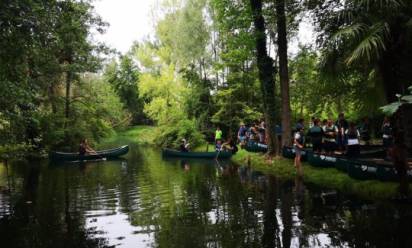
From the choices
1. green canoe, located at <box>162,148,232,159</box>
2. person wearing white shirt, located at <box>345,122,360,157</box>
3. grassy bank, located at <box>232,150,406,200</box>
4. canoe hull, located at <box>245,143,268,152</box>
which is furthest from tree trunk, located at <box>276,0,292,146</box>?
green canoe, located at <box>162,148,232,159</box>

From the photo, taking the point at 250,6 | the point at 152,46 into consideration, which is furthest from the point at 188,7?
the point at 250,6

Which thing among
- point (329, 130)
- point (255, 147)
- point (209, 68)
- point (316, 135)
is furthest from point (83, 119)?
point (316, 135)

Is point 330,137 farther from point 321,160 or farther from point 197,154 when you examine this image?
point 197,154

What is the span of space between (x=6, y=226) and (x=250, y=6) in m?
12.7

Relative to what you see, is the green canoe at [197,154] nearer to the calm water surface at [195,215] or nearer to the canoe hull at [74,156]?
the canoe hull at [74,156]

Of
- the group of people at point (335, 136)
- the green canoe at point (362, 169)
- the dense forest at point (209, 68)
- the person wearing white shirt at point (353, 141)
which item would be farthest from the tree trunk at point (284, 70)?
the green canoe at point (362, 169)

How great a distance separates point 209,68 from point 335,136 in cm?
1884

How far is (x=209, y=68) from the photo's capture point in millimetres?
35281

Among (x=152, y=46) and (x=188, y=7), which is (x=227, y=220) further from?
(x=152, y=46)

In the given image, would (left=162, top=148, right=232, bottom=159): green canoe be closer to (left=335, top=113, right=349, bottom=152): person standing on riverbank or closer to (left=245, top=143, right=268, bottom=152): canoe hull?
(left=245, top=143, right=268, bottom=152): canoe hull

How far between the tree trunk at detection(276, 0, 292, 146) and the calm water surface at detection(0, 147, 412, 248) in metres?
2.43

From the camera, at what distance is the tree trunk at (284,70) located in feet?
57.9

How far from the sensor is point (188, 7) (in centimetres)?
3544

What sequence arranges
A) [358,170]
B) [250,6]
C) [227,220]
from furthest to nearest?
[250,6] < [358,170] < [227,220]
